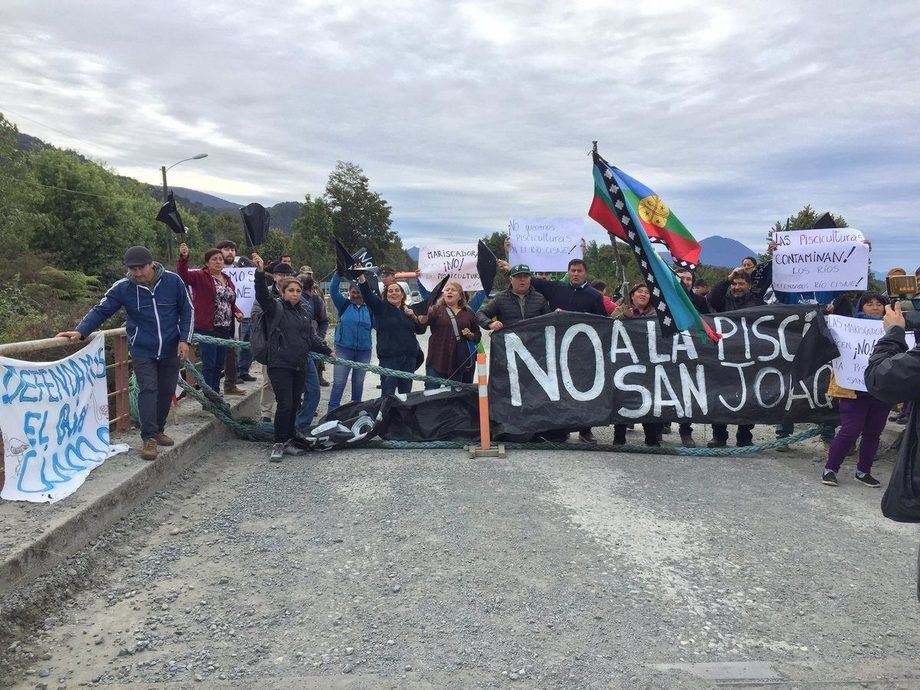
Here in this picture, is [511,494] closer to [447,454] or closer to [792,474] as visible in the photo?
[447,454]

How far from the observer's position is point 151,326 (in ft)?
18.2

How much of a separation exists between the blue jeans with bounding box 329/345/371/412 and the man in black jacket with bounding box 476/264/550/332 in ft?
5.88

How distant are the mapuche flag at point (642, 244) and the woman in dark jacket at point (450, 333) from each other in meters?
1.95

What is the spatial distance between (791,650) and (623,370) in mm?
4100

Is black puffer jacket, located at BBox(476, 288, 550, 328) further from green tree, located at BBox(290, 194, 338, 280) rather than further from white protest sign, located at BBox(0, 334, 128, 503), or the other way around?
green tree, located at BBox(290, 194, 338, 280)

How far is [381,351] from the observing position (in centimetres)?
753

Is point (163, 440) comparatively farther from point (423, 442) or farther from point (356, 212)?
point (356, 212)

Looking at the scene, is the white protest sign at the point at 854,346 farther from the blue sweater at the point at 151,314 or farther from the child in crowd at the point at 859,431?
the blue sweater at the point at 151,314

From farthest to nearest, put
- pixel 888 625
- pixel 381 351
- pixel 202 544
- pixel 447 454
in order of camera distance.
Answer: pixel 381 351
pixel 447 454
pixel 202 544
pixel 888 625

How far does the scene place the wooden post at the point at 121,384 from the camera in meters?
6.09

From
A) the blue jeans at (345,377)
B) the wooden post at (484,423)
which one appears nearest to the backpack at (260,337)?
the blue jeans at (345,377)

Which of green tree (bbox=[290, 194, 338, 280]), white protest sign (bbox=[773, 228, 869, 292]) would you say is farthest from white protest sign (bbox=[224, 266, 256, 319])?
green tree (bbox=[290, 194, 338, 280])

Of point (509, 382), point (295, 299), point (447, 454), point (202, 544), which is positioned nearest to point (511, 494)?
point (447, 454)

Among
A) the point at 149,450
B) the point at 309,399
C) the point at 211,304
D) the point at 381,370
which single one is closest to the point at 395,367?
the point at 381,370
